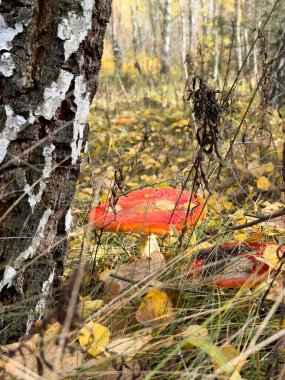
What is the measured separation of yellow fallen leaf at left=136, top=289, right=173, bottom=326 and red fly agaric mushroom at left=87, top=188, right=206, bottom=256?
10.0 inches

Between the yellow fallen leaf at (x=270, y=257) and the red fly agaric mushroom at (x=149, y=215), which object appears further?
the red fly agaric mushroom at (x=149, y=215)

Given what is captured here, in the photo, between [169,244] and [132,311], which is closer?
[132,311]

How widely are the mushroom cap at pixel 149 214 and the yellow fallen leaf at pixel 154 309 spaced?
0.34 m

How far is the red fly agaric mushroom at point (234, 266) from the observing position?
1348 millimetres

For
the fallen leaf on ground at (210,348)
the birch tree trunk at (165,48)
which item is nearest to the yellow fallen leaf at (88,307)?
the fallen leaf on ground at (210,348)

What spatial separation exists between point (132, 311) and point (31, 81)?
0.71 metres

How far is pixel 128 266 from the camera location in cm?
164

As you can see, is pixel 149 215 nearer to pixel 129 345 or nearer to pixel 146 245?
pixel 146 245

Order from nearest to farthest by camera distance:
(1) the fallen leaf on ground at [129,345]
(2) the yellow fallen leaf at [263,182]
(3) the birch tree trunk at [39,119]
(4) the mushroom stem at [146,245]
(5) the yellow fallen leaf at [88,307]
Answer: (1) the fallen leaf on ground at [129,345] → (3) the birch tree trunk at [39,119] → (5) the yellow fallen leaf at [88,307] → (4) the mushroom stem at [146,245] → (2) the yellow fallen leaf at [263,182]

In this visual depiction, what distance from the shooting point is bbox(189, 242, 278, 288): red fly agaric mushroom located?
4.42 feet

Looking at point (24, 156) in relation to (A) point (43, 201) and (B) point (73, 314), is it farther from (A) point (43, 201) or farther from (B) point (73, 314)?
(B) point (73, 314)

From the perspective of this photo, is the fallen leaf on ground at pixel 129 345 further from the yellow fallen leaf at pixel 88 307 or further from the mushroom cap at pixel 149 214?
the mushroom cap at pixel 149 214

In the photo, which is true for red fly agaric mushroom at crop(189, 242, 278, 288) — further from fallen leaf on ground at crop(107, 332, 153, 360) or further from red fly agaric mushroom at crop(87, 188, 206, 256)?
fallen leaf on ground at crop(107, 332, 153, 360)

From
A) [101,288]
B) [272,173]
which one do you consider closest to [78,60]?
[101,288]
